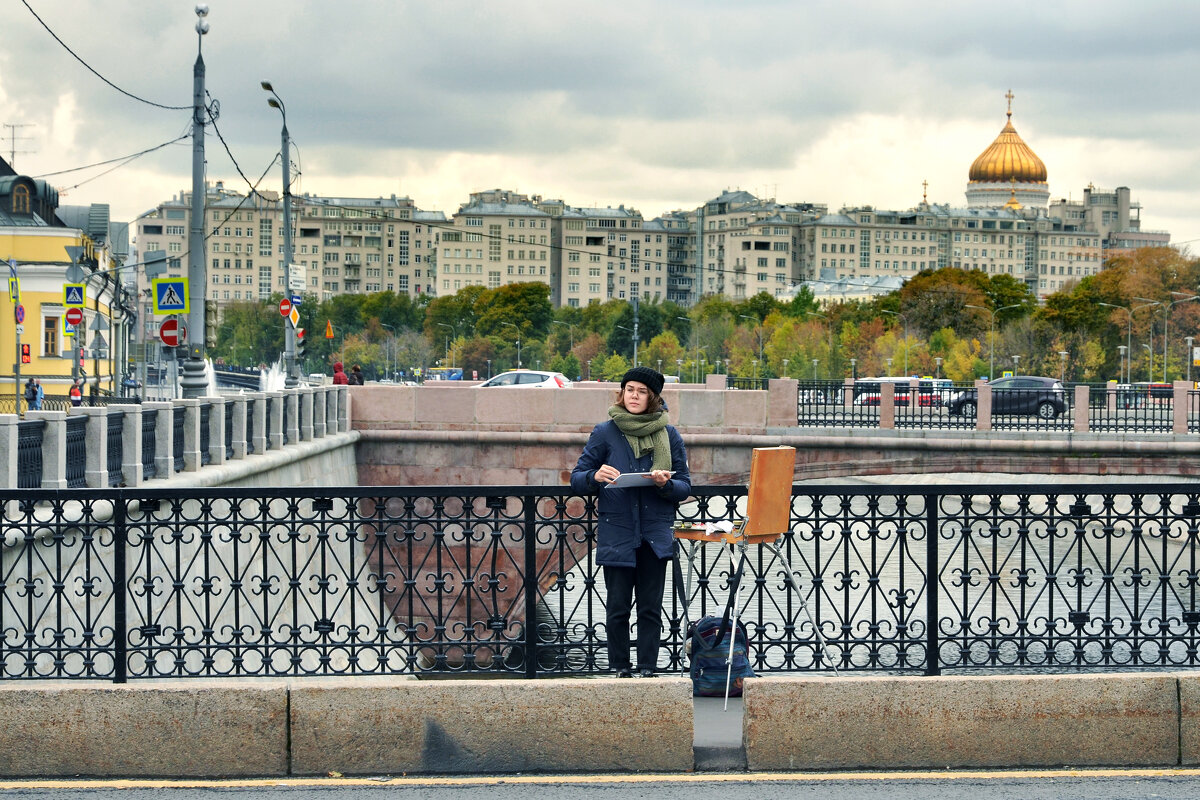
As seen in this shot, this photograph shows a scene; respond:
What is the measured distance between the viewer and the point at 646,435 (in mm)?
6656

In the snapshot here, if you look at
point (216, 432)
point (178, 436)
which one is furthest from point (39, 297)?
point (178, 436)

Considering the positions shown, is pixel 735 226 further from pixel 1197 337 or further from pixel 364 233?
pixel 1197 337

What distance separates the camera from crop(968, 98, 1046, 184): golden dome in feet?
630

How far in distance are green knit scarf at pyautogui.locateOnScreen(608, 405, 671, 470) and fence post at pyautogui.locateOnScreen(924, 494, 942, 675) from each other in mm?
1237

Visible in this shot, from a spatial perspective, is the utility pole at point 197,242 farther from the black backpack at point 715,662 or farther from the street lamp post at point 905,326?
the street lamp post at point 905,326

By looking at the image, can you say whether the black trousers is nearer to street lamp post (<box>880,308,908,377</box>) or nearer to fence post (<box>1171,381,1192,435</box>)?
fence post (<box>1171,381,1192,435</box>)

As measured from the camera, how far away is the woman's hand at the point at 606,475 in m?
6.43

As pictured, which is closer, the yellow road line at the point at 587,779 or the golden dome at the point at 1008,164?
the yellow road line at the point at 587,779

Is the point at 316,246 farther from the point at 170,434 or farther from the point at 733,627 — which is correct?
the point at 733,627

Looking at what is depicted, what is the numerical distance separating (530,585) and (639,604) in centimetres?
53

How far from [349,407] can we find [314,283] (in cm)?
16219

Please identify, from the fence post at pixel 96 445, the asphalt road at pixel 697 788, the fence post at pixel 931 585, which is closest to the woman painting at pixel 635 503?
the asphalt road at pixel 697 788

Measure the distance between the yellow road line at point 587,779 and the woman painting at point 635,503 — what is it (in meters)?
0.84

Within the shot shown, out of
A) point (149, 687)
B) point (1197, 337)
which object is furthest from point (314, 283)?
point (149, 687)
